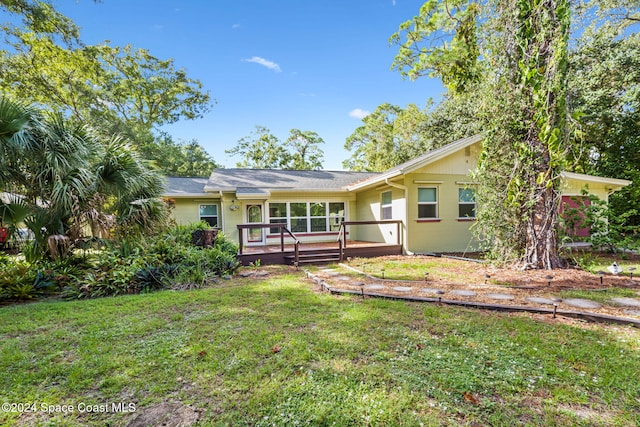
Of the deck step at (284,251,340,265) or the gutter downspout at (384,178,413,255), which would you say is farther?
the gutter downspout at (384,178,413,255)

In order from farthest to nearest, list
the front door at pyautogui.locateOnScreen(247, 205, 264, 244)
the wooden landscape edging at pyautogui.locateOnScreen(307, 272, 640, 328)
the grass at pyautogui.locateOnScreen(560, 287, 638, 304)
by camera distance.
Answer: the front door at pyautogui.locateOnScreen(247, 205, 264, 244) < the grass at pyautogui.locateOnScreen(560, 287, 638, 304) < the wooden landscape edging at pyautogui.locateOnScreen(307, 272, 640, 328)

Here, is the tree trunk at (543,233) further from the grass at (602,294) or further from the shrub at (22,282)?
the shrub at (22,282)

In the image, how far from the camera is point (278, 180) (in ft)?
42.3

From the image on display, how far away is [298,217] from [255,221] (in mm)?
1862

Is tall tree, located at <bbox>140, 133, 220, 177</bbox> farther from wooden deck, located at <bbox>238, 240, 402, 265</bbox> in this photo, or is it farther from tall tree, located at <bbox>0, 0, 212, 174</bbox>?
wooden deck, located at <bbox>238, 240, 402, 265</bbox>

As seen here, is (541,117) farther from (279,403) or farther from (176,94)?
(176,94)

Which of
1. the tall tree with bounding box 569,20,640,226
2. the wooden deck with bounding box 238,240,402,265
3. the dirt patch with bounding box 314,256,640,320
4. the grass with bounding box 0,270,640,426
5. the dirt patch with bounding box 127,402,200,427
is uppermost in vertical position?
the tall tree with bounding box 569,20,640,226

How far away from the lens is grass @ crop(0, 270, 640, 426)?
6.56 ft

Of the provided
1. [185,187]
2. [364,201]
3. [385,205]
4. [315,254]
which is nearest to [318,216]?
[364,201]

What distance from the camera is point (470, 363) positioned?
2.60 metres

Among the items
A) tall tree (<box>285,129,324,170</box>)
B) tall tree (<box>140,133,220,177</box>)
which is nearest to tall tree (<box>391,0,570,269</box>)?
tall tree (<box>140,133,220,177</box>)

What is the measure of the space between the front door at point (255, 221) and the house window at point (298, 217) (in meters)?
1.37

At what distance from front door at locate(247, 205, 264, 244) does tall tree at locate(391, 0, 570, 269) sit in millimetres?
7884

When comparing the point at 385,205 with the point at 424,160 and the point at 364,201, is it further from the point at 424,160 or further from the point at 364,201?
the point at 424,160
